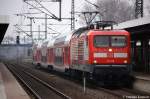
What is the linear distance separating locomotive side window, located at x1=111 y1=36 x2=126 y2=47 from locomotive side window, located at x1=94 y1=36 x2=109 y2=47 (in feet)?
1.01

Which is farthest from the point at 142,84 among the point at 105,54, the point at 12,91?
the point at 12,91

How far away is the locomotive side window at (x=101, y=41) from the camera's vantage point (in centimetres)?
2338

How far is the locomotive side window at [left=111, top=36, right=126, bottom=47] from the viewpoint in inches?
928

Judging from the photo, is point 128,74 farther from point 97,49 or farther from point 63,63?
point 63,63

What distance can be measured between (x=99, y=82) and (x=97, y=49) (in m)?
1.93

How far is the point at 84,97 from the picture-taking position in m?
19.0

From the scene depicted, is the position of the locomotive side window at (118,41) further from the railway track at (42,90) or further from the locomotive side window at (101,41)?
the railway track at (42,90)

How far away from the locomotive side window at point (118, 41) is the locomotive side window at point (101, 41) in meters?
0.31

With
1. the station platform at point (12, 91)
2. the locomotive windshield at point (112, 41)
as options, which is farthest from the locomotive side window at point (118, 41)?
the station platform at point (12, 91)

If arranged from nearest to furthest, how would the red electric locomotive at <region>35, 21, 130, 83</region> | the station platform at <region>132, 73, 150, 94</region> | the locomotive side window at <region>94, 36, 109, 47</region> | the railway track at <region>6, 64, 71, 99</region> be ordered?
the railway track at <region>6, 64, 71, 99</region>
the station platform at <region>132, 73, 150, 94</region>
the red electric locomotive at <region>35, 21, 130, 83</region>
the locomotive side window at <region>94, 36, 109, 47</region>

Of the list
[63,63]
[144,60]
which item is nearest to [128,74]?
[144,60]

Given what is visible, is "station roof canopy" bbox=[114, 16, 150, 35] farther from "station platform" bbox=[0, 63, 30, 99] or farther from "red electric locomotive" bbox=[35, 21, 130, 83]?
"station platform" bbox=[0, 63, 30, 99]

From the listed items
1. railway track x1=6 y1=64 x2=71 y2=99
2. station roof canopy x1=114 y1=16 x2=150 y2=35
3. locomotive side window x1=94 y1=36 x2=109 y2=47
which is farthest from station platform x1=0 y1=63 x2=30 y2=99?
station roof canopy x1=114 y1=16 x2=150 y2=35

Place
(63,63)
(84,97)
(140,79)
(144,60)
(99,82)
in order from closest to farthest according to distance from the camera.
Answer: (84,97)
(140,79)
(99,82)
(144,60)
(63,63)
